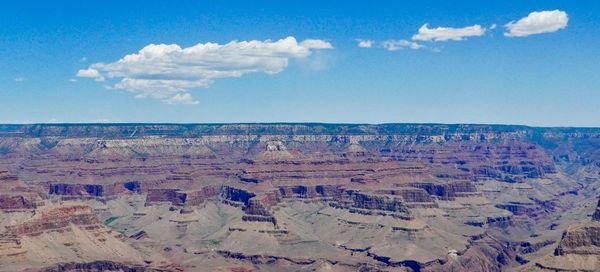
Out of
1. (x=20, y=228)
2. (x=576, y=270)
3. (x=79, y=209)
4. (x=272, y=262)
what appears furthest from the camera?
(x=272, y=262)

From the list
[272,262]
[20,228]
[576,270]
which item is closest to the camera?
[576,270]

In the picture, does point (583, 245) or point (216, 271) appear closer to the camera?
Result: point (583, 245)

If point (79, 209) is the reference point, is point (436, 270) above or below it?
below

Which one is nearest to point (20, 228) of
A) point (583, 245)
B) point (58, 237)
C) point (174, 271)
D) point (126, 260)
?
point (58, 237)

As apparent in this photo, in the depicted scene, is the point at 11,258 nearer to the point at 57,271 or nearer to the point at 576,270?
the point at 57,271

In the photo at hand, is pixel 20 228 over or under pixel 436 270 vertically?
over

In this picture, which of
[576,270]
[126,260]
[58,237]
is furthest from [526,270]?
[58,237]

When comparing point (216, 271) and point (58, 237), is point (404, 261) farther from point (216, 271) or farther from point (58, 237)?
point (58, 237)

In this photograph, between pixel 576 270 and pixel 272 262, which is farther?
pixel 272 262

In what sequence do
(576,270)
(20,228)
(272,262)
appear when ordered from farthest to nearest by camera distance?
(272,262)
(20,228)
(576,270)
